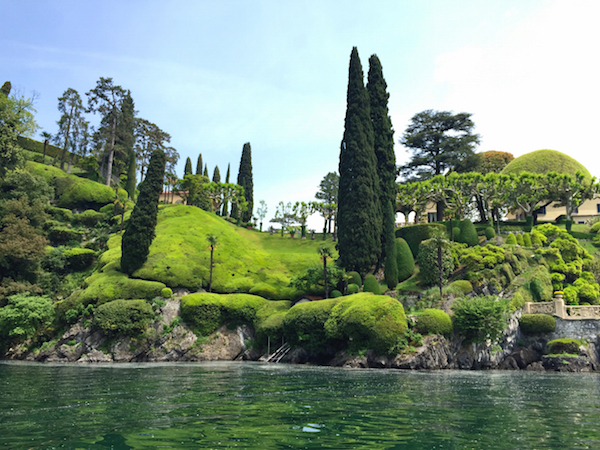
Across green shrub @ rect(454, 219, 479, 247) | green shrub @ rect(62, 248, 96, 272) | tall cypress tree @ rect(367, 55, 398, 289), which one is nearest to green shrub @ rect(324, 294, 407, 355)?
tall cypress tree @ rect(367, 55, 398, 289)

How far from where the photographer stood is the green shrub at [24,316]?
1679 inches

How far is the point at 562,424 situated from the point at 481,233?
54.8 m

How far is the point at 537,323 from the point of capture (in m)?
39.6

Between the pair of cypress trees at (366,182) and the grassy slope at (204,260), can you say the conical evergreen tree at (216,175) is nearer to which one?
the grassy slope at (204,260)

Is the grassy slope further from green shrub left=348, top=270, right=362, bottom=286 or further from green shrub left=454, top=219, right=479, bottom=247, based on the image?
green shrub left=454, top=219, right=479, bottom=247

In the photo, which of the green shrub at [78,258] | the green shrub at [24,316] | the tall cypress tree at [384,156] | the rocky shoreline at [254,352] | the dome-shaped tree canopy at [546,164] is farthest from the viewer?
the dome-shaped tree canopy at [546,164]

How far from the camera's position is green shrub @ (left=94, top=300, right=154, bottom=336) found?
41875 mm

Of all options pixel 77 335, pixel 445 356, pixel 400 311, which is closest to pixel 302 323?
pixel 400 311

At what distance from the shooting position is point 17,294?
46375 mm

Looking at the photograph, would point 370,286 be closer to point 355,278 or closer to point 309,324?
point 355,278

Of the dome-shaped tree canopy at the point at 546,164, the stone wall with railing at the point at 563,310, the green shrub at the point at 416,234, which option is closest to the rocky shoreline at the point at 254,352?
the stone wall with railing at the point at 563,310

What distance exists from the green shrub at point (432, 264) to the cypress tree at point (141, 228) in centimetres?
3233

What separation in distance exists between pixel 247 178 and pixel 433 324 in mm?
68345

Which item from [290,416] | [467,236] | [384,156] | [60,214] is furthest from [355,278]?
[60,214]
